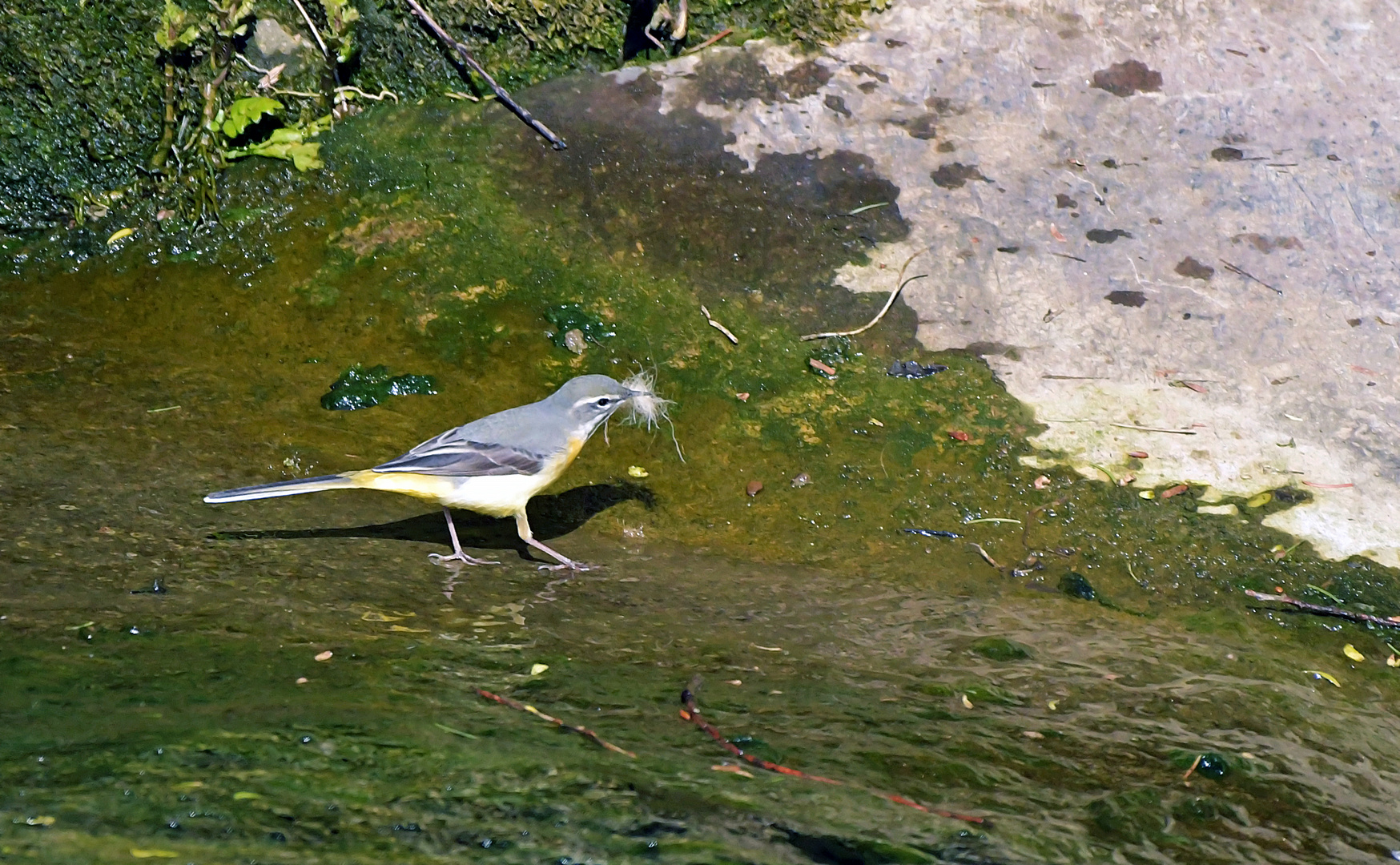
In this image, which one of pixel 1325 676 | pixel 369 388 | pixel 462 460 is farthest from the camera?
pixel 369 388

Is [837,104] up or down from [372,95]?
down

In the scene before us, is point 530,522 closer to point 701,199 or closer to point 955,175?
point 701,199

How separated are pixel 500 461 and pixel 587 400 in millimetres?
516

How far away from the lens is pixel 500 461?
527 cm

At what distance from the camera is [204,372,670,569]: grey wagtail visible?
5137 millimetres

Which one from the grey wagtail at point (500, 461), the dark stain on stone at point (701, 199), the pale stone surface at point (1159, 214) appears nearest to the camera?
the grey wagtail at point (500, 461)

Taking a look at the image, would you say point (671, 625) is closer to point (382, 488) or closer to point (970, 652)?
point (970, 652)

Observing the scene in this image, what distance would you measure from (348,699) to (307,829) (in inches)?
30.2

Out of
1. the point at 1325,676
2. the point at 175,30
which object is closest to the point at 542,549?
the point at 1325,676

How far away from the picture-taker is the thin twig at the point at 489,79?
23.7 feet

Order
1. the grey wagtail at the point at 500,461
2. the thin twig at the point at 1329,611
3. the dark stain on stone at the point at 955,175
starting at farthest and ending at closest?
the dark stain on stone at the point at 955,175 < the grey wagtail at the point at 500,461 < the thin twig at the point at 1329,611

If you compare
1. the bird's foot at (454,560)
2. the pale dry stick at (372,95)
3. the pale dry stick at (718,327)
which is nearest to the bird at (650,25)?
the pale dry stick at (372,95)

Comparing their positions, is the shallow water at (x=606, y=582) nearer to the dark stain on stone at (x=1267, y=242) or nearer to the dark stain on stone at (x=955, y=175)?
the dark stain on stone at (x=955, y=175)

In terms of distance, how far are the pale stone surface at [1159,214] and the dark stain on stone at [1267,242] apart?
2cm
